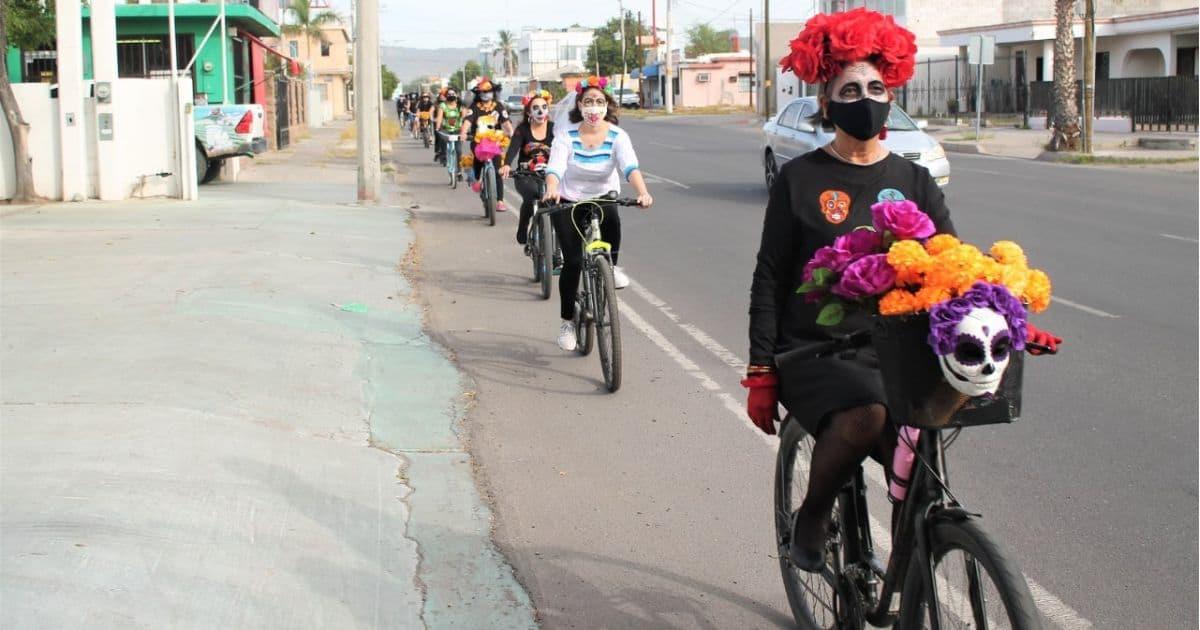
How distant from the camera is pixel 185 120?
18875 millimetres

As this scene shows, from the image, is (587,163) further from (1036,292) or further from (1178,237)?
(1178,237)

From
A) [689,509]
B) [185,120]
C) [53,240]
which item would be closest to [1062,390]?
[689,509]

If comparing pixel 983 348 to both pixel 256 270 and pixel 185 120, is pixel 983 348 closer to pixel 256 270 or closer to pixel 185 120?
pixel 256 270

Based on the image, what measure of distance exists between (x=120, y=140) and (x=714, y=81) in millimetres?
80946

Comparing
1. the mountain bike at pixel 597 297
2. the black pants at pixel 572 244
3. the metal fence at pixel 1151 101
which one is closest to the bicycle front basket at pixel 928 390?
the mountain bike at pixel 597 297

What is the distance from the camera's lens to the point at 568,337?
28.6 ft

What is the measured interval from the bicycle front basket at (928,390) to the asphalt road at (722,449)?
1.71m

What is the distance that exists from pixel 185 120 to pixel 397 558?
1516 centimetres

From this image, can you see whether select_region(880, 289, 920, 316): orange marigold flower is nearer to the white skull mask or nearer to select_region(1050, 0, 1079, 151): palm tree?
the white skull mask

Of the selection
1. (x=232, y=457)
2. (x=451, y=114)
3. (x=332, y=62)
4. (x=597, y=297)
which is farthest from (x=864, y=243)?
(x=332, y=62)

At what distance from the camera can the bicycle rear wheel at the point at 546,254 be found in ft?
35.0

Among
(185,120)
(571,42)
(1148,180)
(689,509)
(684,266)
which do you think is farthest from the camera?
(571,42)

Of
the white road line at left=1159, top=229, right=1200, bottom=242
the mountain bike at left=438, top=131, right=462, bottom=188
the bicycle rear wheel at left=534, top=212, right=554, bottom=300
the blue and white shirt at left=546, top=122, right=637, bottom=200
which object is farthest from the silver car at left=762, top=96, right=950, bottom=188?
the blue and white shirt at left=546, top=122, right=637, bottom=200

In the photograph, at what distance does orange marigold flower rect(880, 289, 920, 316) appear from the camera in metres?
2.96
